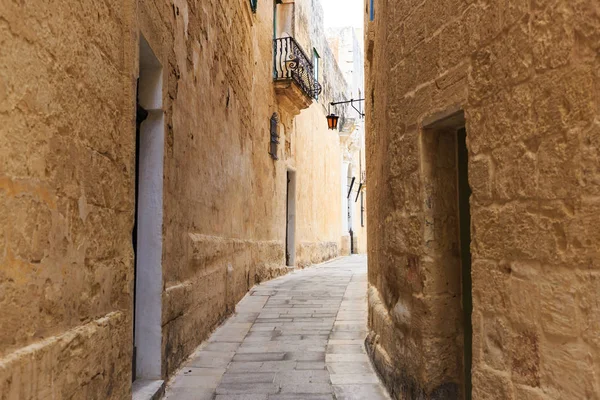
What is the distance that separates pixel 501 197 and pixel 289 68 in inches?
436

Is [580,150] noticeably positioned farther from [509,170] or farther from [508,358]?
[508,358]

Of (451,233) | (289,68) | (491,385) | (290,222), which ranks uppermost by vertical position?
(289,68)

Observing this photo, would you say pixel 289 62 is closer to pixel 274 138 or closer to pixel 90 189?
pixel 274 138

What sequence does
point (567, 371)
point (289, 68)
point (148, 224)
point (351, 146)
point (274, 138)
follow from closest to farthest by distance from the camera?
point (567, 371) < point (148, 224) < point (274, 138) < point (289, 68) < point (351, 146)

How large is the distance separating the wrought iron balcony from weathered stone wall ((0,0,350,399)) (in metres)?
6.29

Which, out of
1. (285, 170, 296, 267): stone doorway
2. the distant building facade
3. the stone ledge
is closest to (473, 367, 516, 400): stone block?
the stone ledge

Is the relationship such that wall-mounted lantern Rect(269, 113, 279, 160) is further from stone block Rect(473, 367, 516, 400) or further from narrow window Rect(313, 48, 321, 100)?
stone block Rect(473, 367, 516, 400)

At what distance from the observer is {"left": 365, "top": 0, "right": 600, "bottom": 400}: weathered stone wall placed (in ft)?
6.13

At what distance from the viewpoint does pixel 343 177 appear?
2394cm

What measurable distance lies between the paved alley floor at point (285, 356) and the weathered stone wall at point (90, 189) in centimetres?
27

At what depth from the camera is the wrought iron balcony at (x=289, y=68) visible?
40.8 ft

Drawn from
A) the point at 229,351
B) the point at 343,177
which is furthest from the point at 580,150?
the point at 343,177

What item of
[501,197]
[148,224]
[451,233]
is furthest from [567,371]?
[148,224]

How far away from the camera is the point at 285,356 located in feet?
17.1
